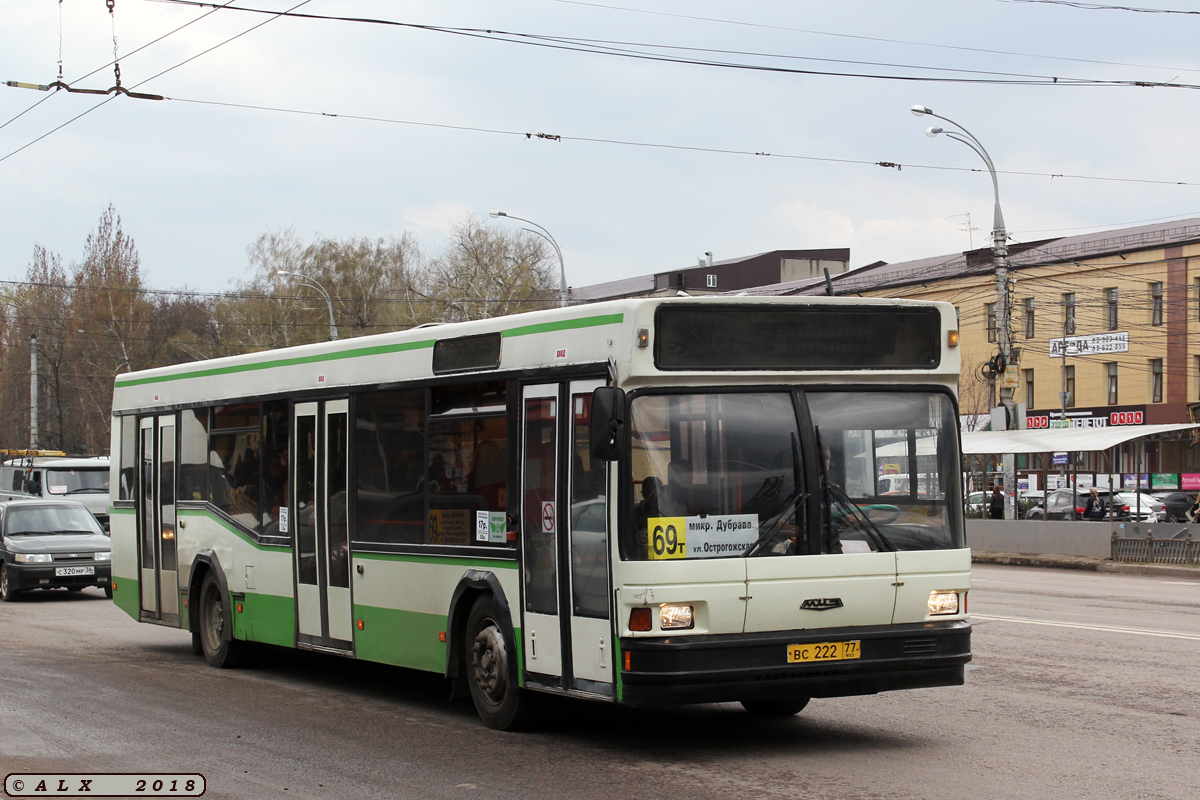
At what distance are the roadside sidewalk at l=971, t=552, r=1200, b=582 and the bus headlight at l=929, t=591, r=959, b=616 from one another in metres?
19.0

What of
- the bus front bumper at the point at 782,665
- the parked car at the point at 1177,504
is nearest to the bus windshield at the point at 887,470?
the bus front bumper at the point at 782,665

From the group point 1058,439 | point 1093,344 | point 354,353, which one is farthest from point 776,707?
point 1093,344

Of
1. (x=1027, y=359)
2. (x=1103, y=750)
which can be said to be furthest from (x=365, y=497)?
(x=1027, y=359)

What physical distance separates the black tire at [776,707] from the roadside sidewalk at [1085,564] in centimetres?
1835

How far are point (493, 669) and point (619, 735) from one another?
0.92m

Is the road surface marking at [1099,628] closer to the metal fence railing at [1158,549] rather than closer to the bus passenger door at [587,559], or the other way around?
the bus passenger door at [587,559]

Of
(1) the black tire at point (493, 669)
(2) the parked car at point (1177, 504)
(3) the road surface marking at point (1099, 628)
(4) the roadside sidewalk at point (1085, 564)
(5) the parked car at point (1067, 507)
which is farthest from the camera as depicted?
(2) the parked car at point (1177, 504)

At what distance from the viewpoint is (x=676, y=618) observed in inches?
297

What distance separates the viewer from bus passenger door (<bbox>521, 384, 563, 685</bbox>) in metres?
8.29

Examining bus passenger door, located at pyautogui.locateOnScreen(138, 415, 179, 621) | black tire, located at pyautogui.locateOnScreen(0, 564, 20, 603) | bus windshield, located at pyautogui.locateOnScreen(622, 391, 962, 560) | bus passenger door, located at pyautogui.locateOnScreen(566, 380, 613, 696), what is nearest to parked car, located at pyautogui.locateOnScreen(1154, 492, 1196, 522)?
black tire, located at pyautogui.locateOnScreen(0, 564, 20, 603)

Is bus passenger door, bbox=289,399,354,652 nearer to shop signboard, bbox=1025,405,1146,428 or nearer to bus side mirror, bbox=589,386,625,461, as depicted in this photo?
bus side mirror, bbox=589,386,625,461

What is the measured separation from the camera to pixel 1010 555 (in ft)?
98.5

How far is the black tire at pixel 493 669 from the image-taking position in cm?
868

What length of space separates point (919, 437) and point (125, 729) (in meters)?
5.36
